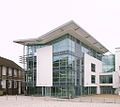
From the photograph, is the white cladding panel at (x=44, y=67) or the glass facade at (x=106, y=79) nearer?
the white cladding panel at (x=44, y=67)

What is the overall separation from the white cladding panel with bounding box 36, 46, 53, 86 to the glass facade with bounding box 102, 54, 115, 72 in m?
21.1

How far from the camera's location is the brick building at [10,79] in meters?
38.7

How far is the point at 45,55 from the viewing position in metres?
34.3

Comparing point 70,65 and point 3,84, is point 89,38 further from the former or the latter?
point 3,84

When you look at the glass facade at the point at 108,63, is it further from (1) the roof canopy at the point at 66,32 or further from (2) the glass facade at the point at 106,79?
(1) the roof canopy at the point at 66,32

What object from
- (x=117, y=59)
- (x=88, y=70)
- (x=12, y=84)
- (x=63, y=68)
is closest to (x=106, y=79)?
(x=117, y=59)

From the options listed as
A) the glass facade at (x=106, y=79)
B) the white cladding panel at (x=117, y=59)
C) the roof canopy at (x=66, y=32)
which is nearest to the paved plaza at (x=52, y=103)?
the roof canopy at (x=66, y=32)

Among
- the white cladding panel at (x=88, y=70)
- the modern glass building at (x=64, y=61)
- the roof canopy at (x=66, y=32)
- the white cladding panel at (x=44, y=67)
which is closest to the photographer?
the roof canopy at (x=66, y=32)

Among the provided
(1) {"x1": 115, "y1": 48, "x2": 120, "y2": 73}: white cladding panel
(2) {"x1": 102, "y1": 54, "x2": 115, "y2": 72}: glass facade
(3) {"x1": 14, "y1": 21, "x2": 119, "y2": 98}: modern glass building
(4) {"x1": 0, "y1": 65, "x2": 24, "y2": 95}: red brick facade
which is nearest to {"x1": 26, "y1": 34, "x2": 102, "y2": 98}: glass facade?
(3) {"x1": 14, "y1": 21, "x2": 119, "y2": 98}: modern glass building

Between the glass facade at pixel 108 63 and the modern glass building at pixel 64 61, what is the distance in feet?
28.9

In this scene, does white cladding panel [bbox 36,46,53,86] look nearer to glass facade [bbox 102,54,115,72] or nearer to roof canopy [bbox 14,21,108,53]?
roof canopy [bbox 14,21,108,53]

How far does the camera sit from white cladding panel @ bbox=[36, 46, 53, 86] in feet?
109

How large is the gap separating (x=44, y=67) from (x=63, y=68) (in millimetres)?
4220

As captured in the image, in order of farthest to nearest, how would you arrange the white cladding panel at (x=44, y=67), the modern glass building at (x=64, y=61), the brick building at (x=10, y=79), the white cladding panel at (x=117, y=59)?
1. the white cladding panel at (x=117, y=59)
2. the brick building at (x=10, y=79)
3. the white cladding panel at (x=44, y=67)
4. the modern glass building at (x=64, y=61)
